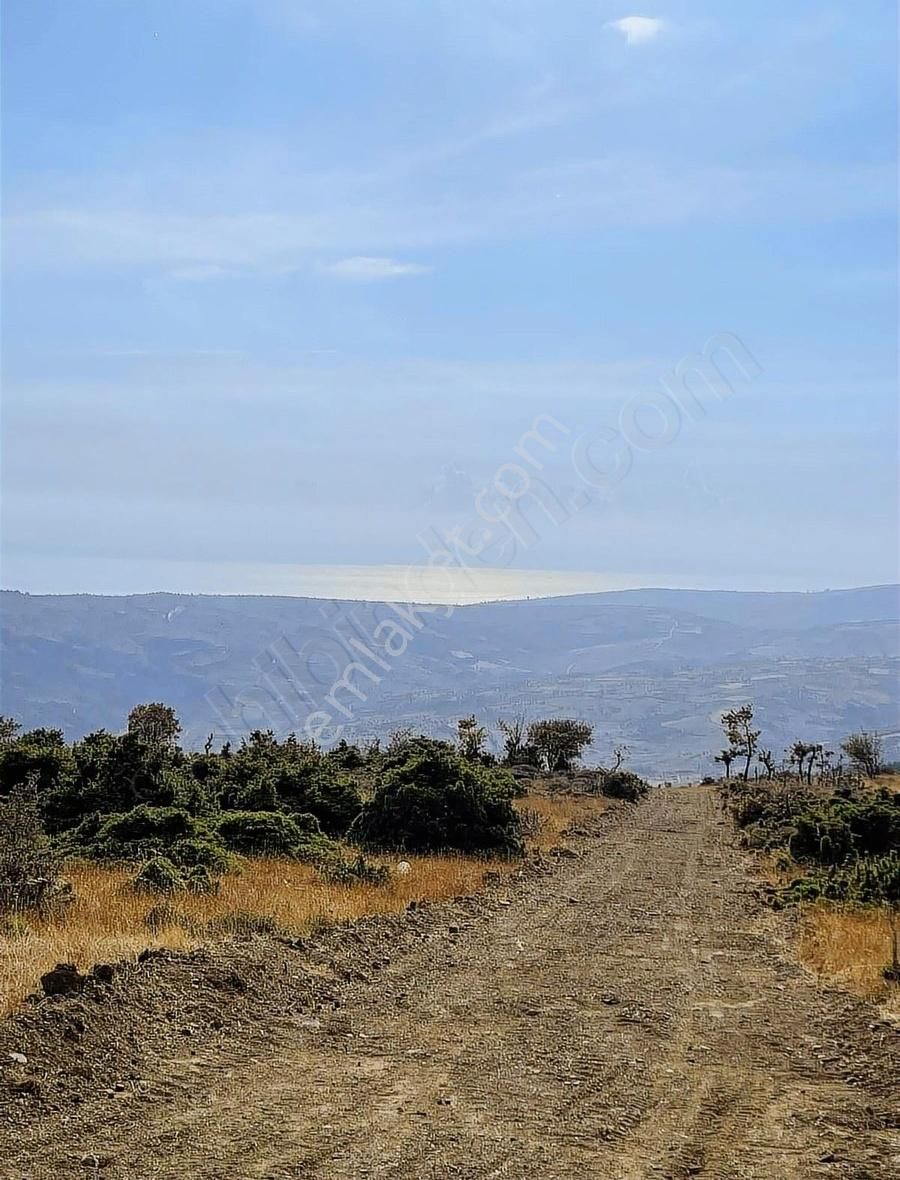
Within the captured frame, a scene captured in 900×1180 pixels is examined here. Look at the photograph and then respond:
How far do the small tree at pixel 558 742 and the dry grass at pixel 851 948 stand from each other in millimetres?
50688

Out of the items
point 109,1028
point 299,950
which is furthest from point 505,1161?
point 299,950

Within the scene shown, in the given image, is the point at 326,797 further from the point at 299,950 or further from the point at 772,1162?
the point at 772,1162

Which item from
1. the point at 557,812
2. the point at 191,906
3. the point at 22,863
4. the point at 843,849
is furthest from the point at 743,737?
the point at 22,863

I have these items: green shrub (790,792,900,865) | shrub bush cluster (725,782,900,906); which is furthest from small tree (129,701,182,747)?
green shrub (790,792,900,865)

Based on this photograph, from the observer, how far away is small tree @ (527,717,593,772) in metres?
68.1

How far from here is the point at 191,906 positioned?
13391 mm

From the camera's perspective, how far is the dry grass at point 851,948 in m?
10.9

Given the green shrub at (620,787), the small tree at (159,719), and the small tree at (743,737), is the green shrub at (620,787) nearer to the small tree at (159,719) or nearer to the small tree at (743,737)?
the small tree at (743,737)

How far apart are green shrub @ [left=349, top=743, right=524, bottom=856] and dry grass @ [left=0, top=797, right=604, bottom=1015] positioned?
1.48 metres

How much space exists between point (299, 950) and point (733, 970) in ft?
16.5

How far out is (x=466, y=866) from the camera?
20.5m

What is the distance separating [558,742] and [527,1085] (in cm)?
6200

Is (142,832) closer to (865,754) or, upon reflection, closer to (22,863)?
(22,863)

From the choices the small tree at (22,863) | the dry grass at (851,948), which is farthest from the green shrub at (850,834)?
the small tree at (22,863)
